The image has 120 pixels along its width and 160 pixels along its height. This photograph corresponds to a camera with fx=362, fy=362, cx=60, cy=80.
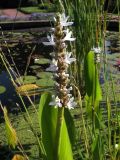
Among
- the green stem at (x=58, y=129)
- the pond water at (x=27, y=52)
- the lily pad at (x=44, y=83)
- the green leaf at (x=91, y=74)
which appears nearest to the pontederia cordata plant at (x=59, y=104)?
the green stem at (x=58, y=129)

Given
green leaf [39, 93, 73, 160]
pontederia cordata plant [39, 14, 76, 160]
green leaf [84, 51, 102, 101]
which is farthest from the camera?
green leaf [84, 51, 102, 101]

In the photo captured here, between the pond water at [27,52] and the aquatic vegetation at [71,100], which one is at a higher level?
the aquatic vegetation at [71,100]

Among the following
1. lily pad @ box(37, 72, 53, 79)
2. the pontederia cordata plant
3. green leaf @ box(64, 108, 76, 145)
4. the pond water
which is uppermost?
the pontederia cordata plant

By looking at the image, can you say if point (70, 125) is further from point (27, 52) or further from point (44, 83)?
point (27, 52)

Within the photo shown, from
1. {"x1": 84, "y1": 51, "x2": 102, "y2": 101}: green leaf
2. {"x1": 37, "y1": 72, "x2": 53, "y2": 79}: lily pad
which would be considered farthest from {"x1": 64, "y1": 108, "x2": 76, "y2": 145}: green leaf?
{"x1": 37, "y1": 72, "x2": 53, "y2": 79}: lily pad

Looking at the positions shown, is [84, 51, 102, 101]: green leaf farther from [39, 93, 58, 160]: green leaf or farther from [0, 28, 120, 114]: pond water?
[0, 28, 120, 114]: pond water

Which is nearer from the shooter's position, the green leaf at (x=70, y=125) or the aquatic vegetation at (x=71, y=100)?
the aquatic vegetation at (x=71, y=100)

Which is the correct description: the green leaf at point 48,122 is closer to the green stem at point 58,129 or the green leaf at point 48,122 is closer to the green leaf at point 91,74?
the green stem at point 58,129

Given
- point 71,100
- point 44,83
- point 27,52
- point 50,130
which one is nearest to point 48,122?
A: point 50,130

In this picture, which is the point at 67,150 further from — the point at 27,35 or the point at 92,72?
the point at 27,35
